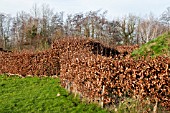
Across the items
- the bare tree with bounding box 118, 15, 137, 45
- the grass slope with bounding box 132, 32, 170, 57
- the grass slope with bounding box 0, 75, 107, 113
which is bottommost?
the grass slope with bounding box 0, 75, 107, 113

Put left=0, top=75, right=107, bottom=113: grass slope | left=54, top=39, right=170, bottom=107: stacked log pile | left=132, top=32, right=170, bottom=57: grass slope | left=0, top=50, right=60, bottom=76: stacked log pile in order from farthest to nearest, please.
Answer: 1. left=0, top=50, right=60, bottom=76: stacked log pile
2. left=132, top=32, right=170, bottom=57: grass slope
3. left=0, top=75, right=107, bottom=113: grass slope
4. left=54, top=39, right=170, bottom=107: stacked log pile

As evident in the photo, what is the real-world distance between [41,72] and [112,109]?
10060 mm

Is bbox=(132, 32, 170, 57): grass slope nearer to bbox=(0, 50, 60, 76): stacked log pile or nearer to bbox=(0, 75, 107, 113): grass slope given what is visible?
bbox=(0, 75, 107, 113): grass slope

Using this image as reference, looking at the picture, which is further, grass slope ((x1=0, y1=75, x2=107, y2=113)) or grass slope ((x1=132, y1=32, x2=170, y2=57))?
grass slope ((x1=132, y1=32, x2=170, y2=57))

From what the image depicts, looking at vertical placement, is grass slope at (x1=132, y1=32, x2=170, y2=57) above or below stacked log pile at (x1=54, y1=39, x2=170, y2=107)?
above

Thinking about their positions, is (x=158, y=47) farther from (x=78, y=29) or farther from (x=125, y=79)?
(x=78, y=29)

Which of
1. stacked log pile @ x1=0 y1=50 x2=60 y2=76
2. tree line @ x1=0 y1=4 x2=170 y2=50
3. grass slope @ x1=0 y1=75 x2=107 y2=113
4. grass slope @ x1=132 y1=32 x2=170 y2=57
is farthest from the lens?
tree line @ x1=0 y1=4 x2=170 y2=50

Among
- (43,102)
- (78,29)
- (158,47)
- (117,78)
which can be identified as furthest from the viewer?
(78,29)

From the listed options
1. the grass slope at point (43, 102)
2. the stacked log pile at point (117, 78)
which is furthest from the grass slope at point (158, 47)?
the grass slope at point (43, 102)

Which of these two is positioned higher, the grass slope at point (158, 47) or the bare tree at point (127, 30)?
the bare tree at point (127, 30)

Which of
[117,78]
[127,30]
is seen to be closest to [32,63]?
[117,78]

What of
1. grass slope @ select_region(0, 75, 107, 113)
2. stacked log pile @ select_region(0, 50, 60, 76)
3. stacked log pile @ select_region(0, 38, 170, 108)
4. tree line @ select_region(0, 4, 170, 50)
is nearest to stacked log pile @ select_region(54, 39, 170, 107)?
stacked log pile @ select_region(0, 38, 170, 108)

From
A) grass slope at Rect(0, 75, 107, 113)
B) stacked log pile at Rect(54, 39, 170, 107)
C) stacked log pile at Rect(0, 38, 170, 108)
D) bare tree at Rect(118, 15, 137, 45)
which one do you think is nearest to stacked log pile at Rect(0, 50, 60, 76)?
grass slope at Rect(0, 75, 107, 113)

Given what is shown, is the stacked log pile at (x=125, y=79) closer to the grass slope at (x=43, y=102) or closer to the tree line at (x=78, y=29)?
the grass slope at (x=43, y=102)
